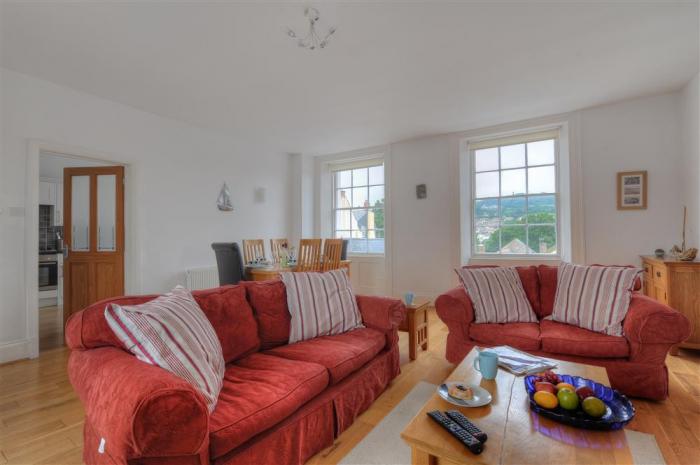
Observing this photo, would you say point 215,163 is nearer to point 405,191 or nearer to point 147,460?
point 405,191

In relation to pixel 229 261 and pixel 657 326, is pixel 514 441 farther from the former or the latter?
pixel 229 261

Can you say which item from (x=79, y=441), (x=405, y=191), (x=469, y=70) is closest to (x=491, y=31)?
(x=469, y=70)

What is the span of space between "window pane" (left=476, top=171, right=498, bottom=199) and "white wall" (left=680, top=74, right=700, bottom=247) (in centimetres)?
184

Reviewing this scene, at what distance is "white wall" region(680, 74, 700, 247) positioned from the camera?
3.09 metres

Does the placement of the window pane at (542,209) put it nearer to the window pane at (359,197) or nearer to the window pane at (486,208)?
the window pane at (486,208)

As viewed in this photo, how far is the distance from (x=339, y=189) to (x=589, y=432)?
17.2ft

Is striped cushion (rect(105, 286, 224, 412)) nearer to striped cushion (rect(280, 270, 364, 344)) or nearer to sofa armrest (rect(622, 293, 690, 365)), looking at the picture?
striped cushion (rect(280, 270, 364, 344))

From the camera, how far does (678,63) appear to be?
9.59 ft

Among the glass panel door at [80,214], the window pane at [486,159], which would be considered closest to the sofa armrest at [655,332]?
the window pane at [486,159]

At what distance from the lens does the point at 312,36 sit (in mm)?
2496

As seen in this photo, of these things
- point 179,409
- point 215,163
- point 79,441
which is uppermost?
point 215,163

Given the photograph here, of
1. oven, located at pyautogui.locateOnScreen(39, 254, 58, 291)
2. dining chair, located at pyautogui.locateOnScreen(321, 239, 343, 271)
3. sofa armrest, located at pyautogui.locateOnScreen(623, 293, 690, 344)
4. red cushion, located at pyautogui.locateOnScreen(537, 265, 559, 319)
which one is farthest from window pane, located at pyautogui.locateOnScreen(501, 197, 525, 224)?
oven, located at pyautogui.locateOnScreen(39, 254, 58, 291)

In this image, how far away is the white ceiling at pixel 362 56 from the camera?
2.24 meters

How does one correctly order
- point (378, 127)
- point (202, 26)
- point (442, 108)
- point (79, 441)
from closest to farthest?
point (79, 441) → point (202, 26) → point (442, 108) → point (378, 127)
